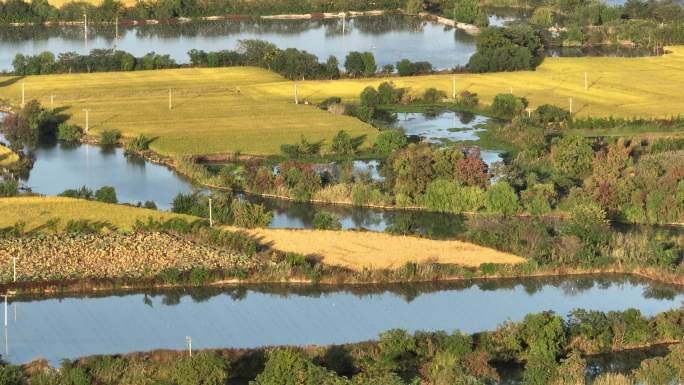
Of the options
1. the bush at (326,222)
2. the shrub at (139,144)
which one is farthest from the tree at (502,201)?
the shrub at (139,144)

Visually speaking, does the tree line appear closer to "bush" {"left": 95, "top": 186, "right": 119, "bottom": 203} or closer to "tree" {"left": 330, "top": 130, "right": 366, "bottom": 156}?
"bush" {"left": 95, "top": 186, "right": 119, "bottom": 203}

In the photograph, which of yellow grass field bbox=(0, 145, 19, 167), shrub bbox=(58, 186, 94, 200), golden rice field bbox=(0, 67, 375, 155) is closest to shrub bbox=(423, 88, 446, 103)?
golden rice field bbox=(0, 67, 375, 155)

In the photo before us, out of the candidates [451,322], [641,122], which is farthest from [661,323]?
[641,122]

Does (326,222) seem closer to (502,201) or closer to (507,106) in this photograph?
(502,201)

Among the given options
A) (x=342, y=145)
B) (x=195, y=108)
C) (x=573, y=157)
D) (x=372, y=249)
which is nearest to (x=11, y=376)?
(x=372, y=249)

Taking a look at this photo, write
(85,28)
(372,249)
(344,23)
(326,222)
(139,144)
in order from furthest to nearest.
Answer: (344,23) < (85,28) < (139,144) < (326,222) < (372,249)

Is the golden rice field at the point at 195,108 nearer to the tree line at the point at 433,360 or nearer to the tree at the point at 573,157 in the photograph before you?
the tree at the point at 573,157
